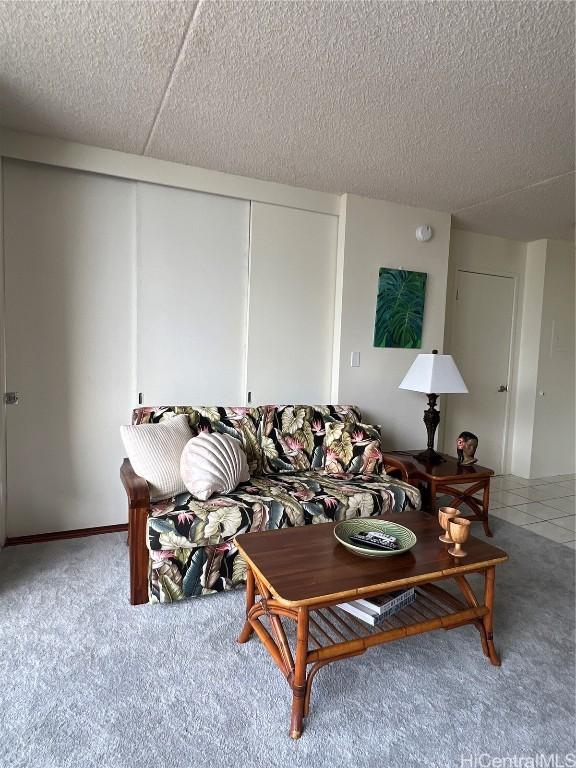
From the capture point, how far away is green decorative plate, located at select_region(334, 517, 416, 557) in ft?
5.81

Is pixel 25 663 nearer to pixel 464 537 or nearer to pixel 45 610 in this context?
pixel 45 610

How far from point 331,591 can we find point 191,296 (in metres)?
2.26

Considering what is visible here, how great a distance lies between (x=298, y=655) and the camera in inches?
59.0

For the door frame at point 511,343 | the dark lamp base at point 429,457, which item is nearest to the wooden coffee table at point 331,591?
the dark lamp base at point 429,457

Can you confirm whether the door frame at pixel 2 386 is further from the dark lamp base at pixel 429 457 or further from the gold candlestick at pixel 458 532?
the dark lamp base at pixel 429 457

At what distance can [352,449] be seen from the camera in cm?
307

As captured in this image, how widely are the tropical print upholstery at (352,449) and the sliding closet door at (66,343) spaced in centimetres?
139

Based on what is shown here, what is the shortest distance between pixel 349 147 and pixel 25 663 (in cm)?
296

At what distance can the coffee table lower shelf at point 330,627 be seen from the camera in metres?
1.50

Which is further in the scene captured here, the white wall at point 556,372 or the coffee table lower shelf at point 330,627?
the white wall at point 556,372

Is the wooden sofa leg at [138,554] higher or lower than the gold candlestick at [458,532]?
lower

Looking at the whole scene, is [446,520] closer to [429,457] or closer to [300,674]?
[300,674]

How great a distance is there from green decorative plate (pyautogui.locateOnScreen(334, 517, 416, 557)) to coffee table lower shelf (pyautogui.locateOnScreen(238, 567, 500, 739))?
0.23 metres

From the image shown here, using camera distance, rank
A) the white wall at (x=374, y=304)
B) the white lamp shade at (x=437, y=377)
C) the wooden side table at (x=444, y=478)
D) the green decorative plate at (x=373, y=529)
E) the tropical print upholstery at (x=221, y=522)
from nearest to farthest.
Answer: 1. the green decorative plate at (x=373, y=529)
2. the tropical print upholstery at (x=221, y=522)
3. the wooden side table at (x=444, y=478)
4. the white lamp shade at (x=437, y=377)
5. the white wall at (x=374, y=304)
